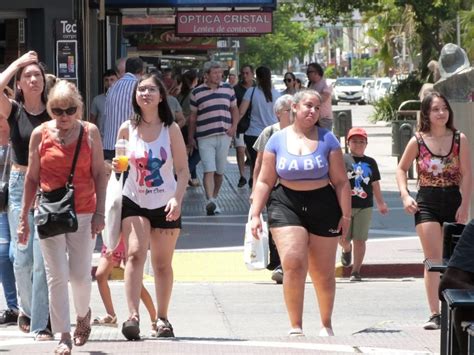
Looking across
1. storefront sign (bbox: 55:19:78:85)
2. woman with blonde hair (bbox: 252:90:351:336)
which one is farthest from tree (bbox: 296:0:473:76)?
woman with blonde hair (bbox: 252:90:351:336)

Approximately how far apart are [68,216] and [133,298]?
1136mm

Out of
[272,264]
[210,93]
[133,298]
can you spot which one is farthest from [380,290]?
[210,93]

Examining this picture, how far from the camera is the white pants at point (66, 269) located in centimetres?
809

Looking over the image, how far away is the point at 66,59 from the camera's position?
15922 mm

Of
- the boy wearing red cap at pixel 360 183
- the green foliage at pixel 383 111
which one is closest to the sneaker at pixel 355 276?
the boy wearing red cap at pixel 360 183

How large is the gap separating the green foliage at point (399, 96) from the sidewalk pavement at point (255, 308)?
27.2 m

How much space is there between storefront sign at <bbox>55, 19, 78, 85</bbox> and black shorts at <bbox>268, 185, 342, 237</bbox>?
7477 millimetres

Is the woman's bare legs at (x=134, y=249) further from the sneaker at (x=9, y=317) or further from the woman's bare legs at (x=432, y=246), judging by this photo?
the woman's bare legs at (x=432, y=246)

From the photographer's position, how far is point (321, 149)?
8.98 meters

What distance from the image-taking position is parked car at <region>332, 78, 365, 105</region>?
248 feet

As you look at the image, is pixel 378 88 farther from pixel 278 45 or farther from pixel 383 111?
pixel 278 45

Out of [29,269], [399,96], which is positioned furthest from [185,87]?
[399,96]

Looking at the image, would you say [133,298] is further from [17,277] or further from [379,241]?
[379,241]

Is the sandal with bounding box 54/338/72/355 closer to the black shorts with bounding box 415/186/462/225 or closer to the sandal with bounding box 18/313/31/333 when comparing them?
the sandal with bounding box 18/313/31/333
